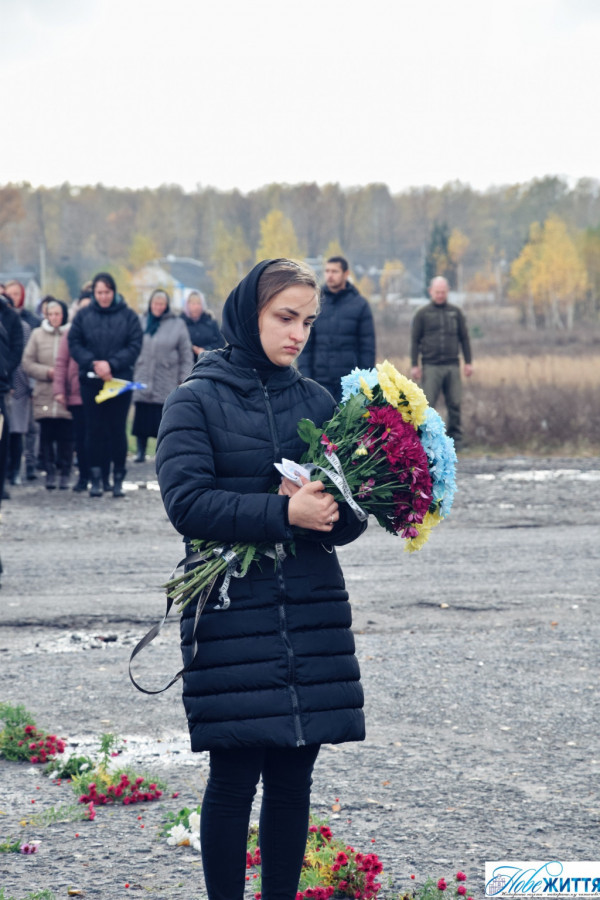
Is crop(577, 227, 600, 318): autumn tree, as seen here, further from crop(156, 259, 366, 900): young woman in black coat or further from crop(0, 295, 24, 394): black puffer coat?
crop(156, 259, 366, 900): young woman in black coat

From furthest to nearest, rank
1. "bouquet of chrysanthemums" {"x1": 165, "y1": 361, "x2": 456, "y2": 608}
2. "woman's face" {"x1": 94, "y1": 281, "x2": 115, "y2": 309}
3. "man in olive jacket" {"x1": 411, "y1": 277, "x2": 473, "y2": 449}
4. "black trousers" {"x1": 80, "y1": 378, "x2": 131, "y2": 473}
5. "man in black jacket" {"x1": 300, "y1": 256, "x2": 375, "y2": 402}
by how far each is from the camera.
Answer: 1. "man in olive jacket" {"x1": 411, "y1": 277, "x2": 473, "y2": 449}
2. "man in black jacket" {"x1": 300, "y1": 256, "x2": 375, "y2": 402}
3. "black trousers" {"x1": 80, "y1": 378, "x2": 131, "y2": 473}
4. "woman's face" {"x1": 94, "y1": 281, "x2": 115, "y2": 309}
5. "bouquet of chrysanthemums" {"x1": 165, "y1": 361, "x2": 456, "y2": 608}

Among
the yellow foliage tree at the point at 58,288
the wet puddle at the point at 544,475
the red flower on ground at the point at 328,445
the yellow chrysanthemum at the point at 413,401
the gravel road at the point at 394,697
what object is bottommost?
the wet puddle at the point at 544,475

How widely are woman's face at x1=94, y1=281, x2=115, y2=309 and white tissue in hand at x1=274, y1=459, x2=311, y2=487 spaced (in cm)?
937

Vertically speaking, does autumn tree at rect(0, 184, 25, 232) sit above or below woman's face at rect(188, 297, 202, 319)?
above

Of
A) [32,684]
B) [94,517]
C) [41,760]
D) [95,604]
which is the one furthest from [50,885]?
[94,517]

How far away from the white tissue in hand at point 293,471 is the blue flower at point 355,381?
1.07ft

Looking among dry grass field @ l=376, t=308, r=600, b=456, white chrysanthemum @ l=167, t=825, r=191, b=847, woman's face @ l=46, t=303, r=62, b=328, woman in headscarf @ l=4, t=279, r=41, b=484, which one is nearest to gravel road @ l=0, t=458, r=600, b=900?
white chrysanthemum @ l=167, t=825, r=191, b=847

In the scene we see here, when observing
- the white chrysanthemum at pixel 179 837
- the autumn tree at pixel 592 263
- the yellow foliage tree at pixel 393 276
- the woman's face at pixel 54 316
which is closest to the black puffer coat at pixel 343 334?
the woman's face at pixel 54 316

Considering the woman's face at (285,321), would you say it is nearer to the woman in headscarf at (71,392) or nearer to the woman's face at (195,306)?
the woman in headscarf at (71,392)

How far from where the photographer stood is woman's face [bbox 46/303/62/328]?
13.3 meters

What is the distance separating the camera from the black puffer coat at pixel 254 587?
3.12 m

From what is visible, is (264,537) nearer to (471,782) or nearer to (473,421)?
(471,782)

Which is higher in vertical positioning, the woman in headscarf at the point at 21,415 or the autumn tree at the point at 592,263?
the autumn tree at the point at 592,263

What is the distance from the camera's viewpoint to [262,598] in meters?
3.19
